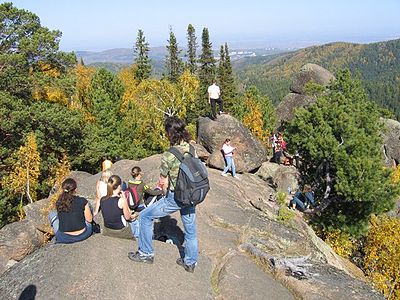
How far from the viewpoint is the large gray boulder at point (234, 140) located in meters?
24.6

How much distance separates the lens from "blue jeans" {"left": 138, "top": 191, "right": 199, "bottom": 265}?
7074mm

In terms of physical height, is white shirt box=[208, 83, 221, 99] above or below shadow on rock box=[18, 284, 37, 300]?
above

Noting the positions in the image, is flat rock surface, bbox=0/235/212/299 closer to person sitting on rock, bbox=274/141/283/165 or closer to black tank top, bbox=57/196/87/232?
black tank top, bbox=57/196/87/232

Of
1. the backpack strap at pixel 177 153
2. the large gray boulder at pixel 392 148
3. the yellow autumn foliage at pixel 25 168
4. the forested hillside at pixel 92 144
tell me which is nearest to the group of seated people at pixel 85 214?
the backpack strap at pixel 177 153

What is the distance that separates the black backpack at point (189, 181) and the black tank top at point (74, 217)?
89.0 inches

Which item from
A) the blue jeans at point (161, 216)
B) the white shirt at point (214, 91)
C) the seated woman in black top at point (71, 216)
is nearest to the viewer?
the blue jeans at point (161, 216)

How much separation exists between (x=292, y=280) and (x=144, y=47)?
59.3m

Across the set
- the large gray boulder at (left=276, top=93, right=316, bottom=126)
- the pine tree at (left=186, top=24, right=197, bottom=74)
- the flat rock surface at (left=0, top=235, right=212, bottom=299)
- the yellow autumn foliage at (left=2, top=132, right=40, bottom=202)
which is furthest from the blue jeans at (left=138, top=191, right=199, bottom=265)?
the pine tree at (left=186, top=24, right=197, bottom=74)

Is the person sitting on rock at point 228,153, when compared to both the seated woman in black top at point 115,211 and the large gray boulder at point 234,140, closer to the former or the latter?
the large gray boulder at point 234,140

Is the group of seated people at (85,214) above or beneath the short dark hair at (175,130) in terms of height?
beneath

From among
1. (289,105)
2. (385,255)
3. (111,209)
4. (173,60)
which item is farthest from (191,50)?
(111,209)

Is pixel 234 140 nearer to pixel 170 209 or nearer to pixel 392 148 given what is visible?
pixel 170 209

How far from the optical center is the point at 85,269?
23.3 ft

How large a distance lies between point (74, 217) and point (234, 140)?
58.3 feet
